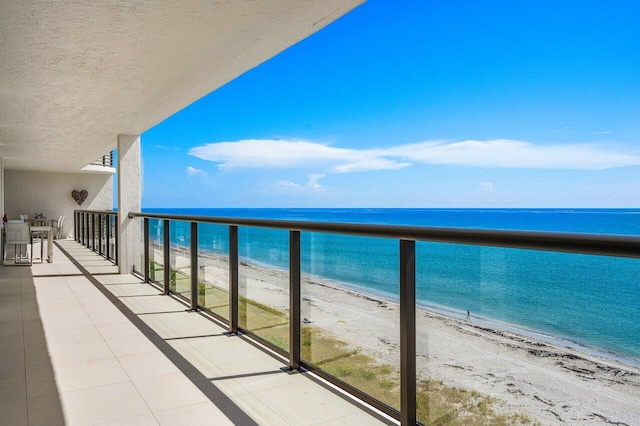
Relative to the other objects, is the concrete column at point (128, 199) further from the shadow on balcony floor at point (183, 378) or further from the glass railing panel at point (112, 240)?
the shadow on balcony floor at point (183, 378)

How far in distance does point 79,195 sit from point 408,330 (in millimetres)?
16541

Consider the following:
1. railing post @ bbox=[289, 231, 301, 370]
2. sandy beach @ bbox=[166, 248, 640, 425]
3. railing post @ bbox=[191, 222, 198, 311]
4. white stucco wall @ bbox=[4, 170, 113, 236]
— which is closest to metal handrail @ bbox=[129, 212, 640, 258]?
railing post @ bbox=[289, 231, 301, 370]

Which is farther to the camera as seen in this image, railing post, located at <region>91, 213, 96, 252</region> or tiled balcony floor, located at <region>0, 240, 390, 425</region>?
railing post, located at <region>91, 213, 96, 252</region>

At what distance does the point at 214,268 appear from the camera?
4.13m

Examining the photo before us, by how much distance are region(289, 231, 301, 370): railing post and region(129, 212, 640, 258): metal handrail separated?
7.5 inches

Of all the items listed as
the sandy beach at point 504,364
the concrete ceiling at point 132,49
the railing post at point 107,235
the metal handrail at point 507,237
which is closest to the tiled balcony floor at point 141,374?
the sandy beach at point 504,364

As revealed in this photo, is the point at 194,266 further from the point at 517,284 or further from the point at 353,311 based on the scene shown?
the point at 517,284

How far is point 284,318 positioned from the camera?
119 inches

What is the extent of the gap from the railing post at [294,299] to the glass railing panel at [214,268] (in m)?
1.07

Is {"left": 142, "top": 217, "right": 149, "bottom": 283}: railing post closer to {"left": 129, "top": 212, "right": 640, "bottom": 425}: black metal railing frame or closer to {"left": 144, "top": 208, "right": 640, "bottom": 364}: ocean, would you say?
{"left": 129, "top": 212, "right": 640, "bottom": 425}: black metal railing frame

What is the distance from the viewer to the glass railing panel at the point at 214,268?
3.88 meters

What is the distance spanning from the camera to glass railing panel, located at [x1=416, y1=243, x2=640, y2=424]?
132 centimetres

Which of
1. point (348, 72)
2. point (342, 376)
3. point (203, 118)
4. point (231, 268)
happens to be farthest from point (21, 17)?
point (203, 118)

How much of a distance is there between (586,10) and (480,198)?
23674mm
